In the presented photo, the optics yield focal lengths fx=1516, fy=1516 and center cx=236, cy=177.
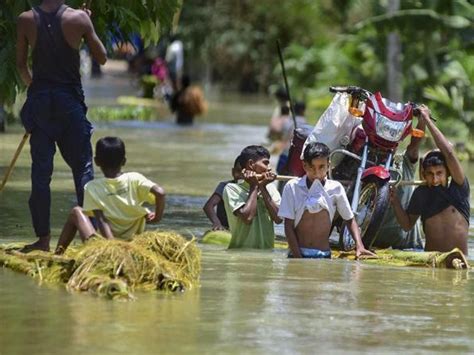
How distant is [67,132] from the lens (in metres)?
10.6

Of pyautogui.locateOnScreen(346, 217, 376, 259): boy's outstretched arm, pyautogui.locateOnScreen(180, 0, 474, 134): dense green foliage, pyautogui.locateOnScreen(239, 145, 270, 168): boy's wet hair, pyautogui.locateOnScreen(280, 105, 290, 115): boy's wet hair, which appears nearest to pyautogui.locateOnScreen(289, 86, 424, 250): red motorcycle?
pyautogui.locateOnScreen(346, 217, 376, 259): boy's outstretched arm

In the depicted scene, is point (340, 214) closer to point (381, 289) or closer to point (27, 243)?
point (381, 289)

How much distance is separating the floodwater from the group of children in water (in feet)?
0.87

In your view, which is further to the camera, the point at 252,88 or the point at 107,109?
the point at 252,88

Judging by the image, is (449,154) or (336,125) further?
(336,125)

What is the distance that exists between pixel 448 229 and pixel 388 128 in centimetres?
97

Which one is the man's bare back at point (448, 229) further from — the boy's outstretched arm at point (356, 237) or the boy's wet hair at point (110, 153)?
the boy's wet hair at point (110, 153)

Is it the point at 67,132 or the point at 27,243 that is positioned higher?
the point at 67,132

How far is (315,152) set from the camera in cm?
1066

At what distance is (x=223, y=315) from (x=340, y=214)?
2.80 m

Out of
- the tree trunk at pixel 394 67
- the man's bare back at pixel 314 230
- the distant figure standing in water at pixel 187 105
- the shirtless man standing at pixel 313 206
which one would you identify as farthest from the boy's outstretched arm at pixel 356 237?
the tree trunk at pixel 394 67

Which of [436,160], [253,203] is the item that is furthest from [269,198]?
[436,160]

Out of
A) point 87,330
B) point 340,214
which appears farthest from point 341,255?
point 87,330

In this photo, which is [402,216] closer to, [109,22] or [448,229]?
[448,229]
